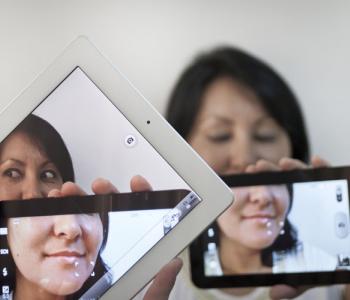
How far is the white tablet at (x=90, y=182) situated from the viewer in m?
0.48

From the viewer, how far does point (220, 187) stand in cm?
48

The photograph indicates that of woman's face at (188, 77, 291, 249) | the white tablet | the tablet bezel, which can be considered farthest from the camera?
woman's face at (188, 77, 291, 249)

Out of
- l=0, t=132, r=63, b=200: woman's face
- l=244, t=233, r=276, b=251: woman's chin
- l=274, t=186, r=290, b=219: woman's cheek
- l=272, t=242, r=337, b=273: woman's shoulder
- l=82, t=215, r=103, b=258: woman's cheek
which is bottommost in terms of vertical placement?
l=272, t=242, r=337, b=273: woman's shoulder

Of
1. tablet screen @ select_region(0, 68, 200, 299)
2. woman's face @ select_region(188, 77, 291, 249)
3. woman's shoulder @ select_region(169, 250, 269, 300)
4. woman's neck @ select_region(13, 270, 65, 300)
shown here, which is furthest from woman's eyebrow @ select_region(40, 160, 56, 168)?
woman's face @ select_region(188, 77, 291, 249)

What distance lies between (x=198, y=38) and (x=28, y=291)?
0.53 metres

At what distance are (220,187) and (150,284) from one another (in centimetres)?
15

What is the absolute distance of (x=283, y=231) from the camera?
0.65 metres

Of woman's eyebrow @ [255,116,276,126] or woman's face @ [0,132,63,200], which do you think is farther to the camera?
woman's eyebrow @ [255,116,276,126]

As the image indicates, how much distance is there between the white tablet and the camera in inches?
18.9

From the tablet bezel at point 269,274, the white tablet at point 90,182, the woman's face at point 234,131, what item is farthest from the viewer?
the woman's face at point 234,131

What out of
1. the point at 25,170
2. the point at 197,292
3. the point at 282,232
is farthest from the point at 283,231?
the point at 25,170

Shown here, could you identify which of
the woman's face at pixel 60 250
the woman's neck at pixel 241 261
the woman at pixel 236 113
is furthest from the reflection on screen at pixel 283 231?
the woman's face at pixel 60 250

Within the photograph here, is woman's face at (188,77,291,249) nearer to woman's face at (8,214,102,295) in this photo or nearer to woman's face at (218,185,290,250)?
woman's face at (218,185,290,250)

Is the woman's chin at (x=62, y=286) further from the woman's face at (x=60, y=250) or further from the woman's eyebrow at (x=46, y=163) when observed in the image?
the woman's eyebrow at (x=46, y=163)
